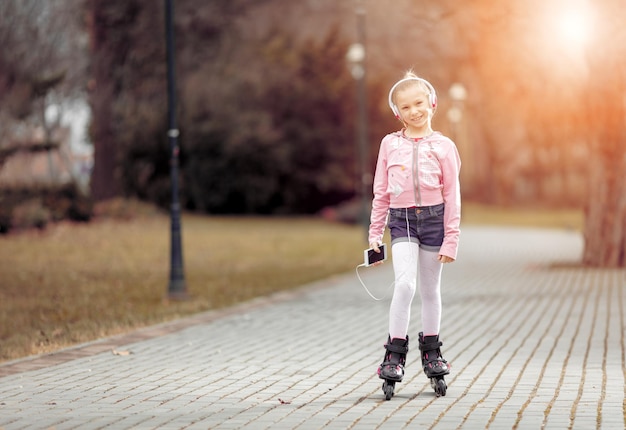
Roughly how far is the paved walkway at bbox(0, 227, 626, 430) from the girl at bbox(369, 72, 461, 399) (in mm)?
451

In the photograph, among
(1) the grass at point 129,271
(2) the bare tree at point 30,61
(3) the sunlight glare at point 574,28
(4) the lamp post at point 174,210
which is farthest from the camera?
(2) the bare tree at point 30,61

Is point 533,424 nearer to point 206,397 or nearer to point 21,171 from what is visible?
point 206,397

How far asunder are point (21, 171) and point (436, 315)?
23.9 meters

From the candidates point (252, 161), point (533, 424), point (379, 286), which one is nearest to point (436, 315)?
point (533, 424)

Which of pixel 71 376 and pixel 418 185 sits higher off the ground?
pixel 418 185

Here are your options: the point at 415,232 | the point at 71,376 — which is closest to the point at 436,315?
the point at 415,232

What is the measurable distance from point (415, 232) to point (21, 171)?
78.6ft

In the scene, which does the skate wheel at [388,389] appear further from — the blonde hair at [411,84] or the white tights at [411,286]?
the blonde hair at [411,84]

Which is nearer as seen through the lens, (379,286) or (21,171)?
(379,286)

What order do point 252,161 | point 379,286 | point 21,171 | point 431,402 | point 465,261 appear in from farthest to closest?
point 252,161 < point 21,171 < point 465,261 < point 379,286 < point 431,402

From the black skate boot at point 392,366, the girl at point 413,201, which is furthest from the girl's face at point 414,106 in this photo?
the black skate boot at point 392,366

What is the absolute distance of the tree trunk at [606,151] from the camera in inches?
760

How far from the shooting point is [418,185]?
7285 millimetres

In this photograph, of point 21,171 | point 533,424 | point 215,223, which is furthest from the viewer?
point 215,223
